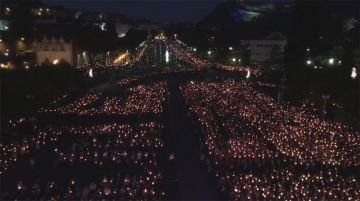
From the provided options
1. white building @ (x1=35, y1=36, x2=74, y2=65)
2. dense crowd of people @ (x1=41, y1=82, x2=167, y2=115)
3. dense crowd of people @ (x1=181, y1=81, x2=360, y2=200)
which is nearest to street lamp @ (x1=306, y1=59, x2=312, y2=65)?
dense crowd of people @ (x1=41, y1=82, x2=167, y2=115)

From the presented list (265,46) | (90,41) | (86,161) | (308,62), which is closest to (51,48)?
(90,41)

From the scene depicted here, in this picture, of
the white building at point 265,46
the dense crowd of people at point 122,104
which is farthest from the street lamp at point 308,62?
the white building at point 265,46

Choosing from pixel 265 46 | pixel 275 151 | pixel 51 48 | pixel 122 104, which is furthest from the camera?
pixel 265 46

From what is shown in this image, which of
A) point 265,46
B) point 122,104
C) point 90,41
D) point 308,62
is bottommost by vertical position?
point 265,46

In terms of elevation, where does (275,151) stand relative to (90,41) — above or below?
above

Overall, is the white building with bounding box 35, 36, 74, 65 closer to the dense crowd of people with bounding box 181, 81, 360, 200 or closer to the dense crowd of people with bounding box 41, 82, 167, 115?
the dense crowd of people with bounding box 41, 82, 167, 115

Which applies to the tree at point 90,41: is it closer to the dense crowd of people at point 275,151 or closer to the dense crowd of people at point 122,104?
the dense crowd of people at point 122,104

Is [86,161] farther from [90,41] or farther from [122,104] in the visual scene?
[90,41]

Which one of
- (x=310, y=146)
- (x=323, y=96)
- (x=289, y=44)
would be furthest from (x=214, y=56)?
(x=310, y=146)
